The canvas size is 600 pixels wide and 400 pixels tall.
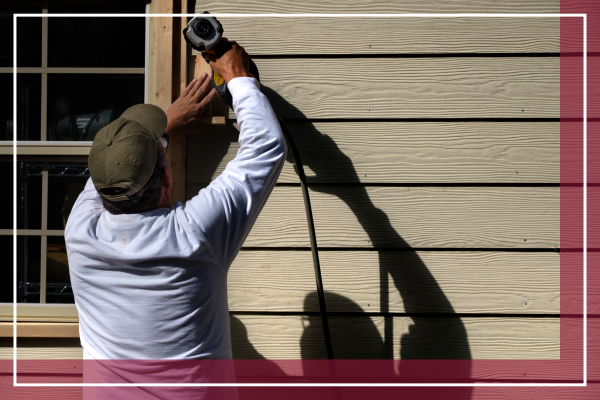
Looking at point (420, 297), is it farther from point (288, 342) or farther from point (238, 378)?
point (238, 378)

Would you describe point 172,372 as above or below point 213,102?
below

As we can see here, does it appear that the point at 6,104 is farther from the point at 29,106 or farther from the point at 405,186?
the point at 405,186

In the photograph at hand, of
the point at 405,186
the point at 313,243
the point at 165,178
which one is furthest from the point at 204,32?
the point at 405,186

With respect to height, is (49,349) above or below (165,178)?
below

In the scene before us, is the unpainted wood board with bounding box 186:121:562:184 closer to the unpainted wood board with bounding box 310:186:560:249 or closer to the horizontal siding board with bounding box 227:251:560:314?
the unpainted wood board with bounding box 310:186:560:249

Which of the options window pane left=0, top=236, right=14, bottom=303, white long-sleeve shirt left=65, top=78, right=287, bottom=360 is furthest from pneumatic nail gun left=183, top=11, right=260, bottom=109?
window pane left=0, top=236, right=14, bottom=303

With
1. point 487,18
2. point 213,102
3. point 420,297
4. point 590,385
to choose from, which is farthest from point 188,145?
point 590,385

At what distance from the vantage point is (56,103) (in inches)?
61.9

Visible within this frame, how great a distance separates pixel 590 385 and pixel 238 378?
1.23 m

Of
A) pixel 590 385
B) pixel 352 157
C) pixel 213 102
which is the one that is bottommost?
pixel 590 385

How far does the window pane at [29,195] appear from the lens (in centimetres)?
156

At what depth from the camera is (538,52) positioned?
→ 1.46m

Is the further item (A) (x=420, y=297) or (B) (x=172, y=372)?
(A) (x=420, y=297)

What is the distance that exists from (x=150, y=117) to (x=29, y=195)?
2.31 ft
